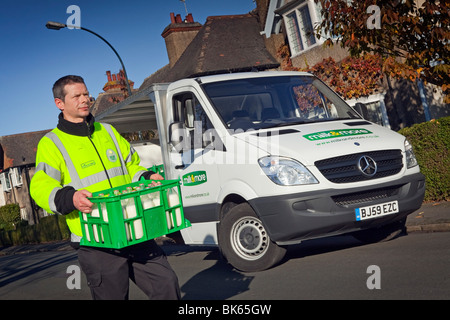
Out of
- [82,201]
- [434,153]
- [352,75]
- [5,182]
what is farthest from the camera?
[5,182]

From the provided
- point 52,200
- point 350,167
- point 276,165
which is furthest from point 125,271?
point 350,167

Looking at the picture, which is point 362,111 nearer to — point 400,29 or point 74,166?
point 400,29

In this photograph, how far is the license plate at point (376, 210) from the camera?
21.3 feet

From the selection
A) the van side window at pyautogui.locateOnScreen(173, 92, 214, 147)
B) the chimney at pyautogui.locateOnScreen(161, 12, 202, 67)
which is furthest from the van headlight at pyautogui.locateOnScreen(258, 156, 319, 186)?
the chimney at pyautogui.locateOnScreen(161, 12, 202, 67)

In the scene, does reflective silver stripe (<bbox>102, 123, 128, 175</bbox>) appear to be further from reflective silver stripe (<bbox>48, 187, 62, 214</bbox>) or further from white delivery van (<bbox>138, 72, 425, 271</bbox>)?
white delivery van (<bbox>138, 72, 425, 271</bbox>)

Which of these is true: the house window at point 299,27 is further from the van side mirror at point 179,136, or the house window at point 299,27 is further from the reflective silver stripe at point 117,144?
the reflective silver stripe at point 117,144

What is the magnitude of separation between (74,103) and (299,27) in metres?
18.5

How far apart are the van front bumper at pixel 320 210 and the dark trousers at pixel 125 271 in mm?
2411

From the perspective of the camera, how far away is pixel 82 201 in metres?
3.80

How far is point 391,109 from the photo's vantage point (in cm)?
1842

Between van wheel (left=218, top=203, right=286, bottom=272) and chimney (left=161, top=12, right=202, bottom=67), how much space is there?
24.6 m
